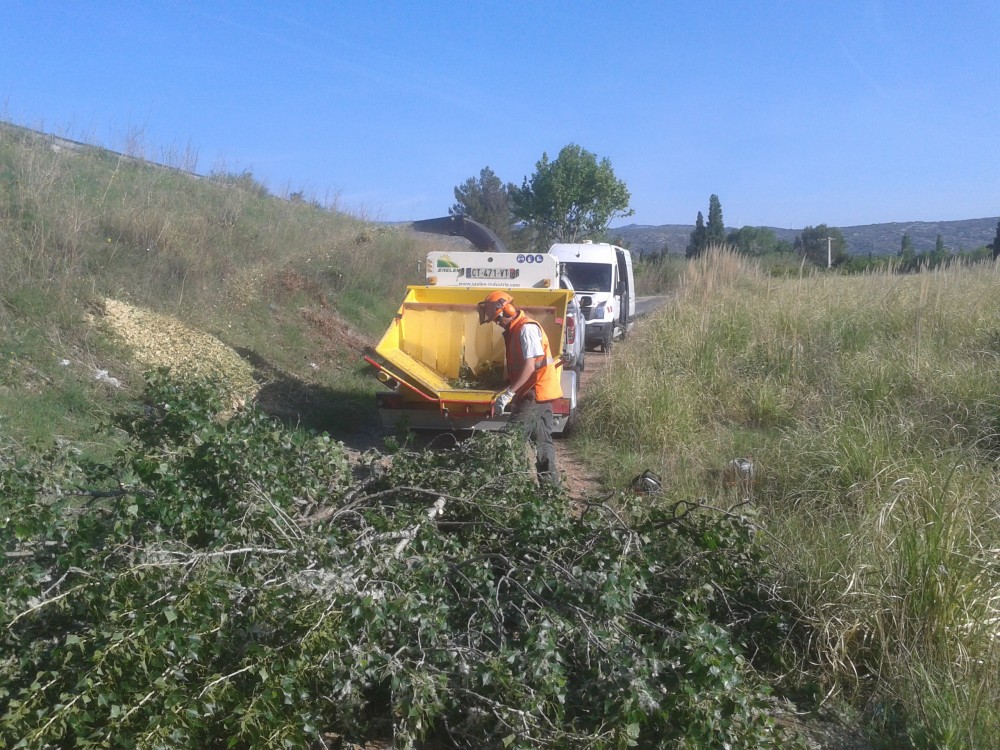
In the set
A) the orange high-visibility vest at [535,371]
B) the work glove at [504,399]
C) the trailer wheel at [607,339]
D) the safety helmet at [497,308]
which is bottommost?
the trailer wheel at [607,339]

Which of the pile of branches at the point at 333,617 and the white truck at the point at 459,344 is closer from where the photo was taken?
the pile of branches at the point at 333,617

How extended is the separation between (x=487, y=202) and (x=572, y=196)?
14.4 feet

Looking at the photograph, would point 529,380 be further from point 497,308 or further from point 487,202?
point 487,202

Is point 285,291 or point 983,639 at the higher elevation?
point 285,291

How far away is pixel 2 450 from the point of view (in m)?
5.44

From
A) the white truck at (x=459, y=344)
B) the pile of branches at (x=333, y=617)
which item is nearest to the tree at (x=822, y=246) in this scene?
the white truck at (x=459, y=344)

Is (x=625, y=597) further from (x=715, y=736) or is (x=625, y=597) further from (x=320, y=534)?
(x=320, y=534)

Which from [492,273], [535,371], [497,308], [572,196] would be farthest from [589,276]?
[572,196]

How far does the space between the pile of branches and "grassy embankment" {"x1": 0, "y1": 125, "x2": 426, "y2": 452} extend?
2.51 metres

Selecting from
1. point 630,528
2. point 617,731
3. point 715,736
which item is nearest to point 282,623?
point 617,731

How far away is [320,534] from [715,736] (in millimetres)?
2136

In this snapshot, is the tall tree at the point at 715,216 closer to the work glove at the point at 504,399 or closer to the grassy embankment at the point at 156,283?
the grassy embankment at the point at 156,283

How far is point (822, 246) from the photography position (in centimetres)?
2392

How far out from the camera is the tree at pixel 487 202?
→ 39.5 meters
